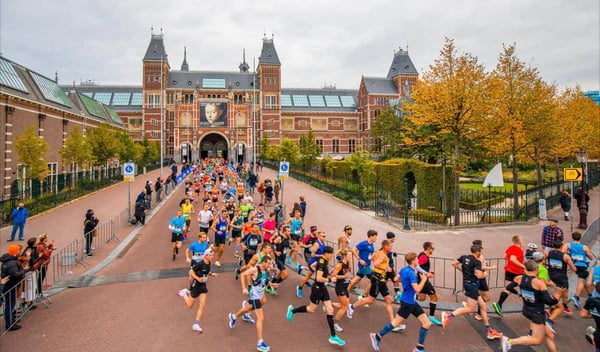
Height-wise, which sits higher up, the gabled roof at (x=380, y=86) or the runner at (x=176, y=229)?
the gabled roof at (x=380, y=86)

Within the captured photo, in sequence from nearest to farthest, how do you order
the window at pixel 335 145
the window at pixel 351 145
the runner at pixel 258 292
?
the runner at pixel 258 292 → the window at pixel 335 145 → the window at pixel 351 145

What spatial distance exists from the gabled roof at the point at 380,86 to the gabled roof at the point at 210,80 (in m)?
23.2

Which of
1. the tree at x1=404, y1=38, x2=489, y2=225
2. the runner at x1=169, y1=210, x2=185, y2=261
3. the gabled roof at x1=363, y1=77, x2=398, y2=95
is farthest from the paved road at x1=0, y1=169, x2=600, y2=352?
the gabled roof at x1=363, y1=77, x2=398, y2=95

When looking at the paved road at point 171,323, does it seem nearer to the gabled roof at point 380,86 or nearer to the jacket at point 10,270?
the jacket at point 10,270

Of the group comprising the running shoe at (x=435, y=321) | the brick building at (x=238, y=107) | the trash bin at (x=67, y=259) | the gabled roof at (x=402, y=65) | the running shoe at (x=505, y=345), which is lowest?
the running shoe at (x=435, y=321)

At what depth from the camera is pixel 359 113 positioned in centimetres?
7331

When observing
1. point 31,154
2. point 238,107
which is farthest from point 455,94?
point 238,107

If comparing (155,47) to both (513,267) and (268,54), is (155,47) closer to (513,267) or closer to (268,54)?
(268,54)

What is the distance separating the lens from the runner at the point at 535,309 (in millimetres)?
5238

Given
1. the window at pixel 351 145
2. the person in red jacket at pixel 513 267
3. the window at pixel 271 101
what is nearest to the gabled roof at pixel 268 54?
the window at pixel 271 101

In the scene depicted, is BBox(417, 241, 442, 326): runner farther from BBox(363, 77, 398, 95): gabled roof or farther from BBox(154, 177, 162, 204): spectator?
BBox(363, 77, 398, 95): gabled roof

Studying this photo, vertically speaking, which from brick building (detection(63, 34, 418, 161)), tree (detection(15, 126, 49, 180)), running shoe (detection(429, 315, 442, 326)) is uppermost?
brick building (detection(63, 34, 418, 161))

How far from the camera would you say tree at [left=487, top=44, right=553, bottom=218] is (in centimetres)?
1664

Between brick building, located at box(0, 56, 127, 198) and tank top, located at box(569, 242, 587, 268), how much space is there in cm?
2489
